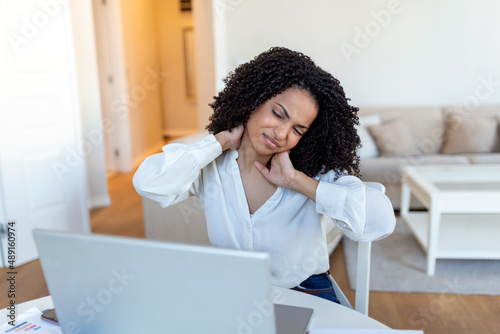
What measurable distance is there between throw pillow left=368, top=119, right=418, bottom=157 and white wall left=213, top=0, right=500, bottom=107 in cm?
61

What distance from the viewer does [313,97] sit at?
1028mm

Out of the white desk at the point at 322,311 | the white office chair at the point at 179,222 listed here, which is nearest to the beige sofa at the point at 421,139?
the white office chair at the point at 179,222

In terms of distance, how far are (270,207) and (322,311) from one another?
30cm

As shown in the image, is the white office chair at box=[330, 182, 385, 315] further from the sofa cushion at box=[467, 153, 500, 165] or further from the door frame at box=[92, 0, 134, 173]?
the door frame at box=[92, 0, 134, 173]

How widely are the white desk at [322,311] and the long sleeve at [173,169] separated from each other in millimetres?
322

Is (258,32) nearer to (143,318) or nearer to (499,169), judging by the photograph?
(499,169)

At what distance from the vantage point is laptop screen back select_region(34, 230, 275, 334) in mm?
509

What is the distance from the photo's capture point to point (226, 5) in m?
4.09

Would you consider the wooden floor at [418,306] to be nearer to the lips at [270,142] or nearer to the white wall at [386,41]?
the lips at [270,142]

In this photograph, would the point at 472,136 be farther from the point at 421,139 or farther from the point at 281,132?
the point at 281,132

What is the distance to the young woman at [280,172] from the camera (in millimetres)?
1001

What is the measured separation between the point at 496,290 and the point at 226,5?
321 cm

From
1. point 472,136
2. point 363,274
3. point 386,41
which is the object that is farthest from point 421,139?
point 363,274

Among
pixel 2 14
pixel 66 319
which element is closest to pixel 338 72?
pixel 2 14
